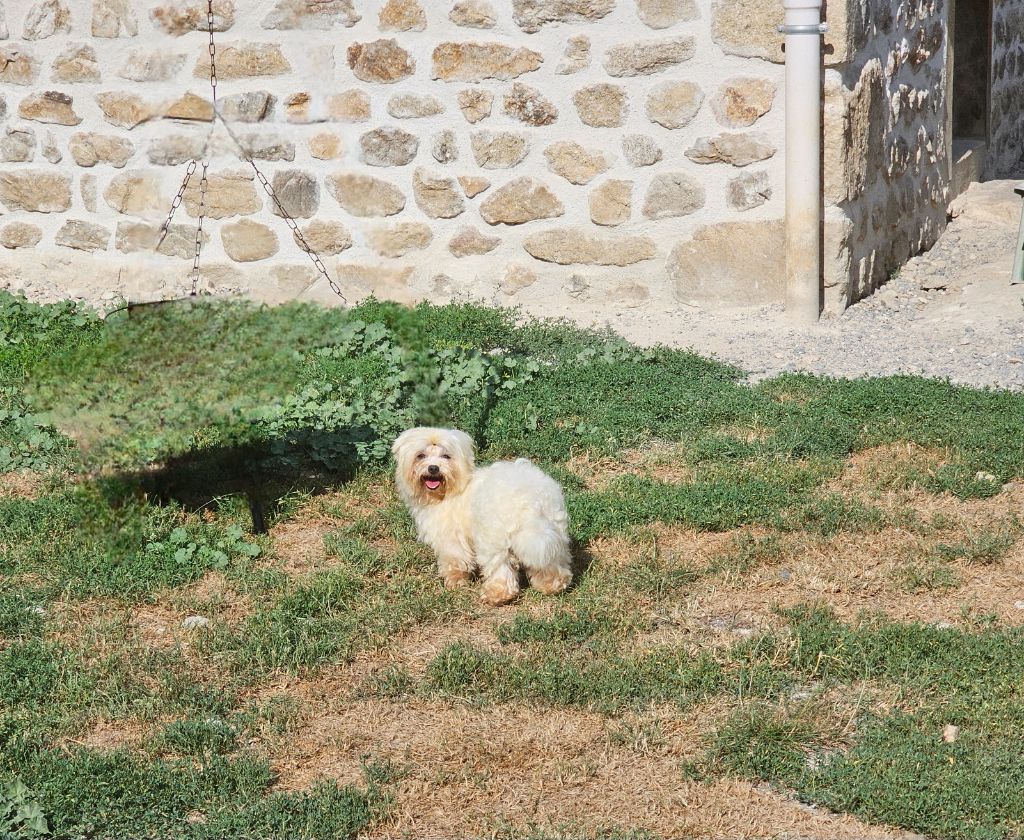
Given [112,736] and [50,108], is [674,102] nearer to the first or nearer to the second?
[50,108]

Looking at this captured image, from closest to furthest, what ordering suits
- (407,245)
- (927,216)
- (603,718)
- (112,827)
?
(112,827) < (603,718) < (407,245) < (927,216)

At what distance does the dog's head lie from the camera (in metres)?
5.02

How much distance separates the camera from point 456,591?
513 cm

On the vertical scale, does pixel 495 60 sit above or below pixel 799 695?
above

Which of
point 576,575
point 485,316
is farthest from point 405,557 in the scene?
point 485,316

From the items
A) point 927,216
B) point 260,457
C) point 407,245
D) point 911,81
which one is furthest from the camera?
point 927,216

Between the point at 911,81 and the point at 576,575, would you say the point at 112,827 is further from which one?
the point at 911,81

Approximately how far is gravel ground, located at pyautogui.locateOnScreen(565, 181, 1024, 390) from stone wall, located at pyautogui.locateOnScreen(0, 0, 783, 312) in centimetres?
31

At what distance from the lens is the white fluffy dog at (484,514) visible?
4.86 metres

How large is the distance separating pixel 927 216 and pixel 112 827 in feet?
27.2

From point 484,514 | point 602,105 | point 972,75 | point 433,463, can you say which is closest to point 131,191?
Answer: point 602,105

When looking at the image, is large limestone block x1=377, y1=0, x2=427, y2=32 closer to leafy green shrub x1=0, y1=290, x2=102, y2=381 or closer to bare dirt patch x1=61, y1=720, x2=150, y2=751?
leafy green shrub x1=0, y1=290, x2=102, y2=381

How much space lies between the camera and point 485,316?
823 centimetres

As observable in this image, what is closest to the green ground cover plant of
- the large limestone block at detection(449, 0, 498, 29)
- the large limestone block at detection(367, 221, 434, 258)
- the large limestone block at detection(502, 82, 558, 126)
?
the large limestone block at detection(367, 221, 434, 258)
